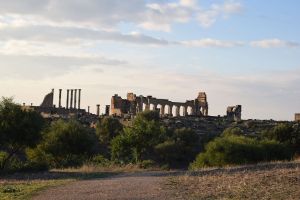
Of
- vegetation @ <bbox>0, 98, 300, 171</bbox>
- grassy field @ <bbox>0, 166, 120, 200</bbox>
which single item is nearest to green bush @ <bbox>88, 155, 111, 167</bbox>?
vegetation @ <bbox>0, 98, 300, 171</bbox>

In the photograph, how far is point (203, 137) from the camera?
2478 inches

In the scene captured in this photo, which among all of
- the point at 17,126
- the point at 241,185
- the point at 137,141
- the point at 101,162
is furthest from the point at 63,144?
the point at 241,185

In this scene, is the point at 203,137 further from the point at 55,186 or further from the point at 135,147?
the point at 55,186

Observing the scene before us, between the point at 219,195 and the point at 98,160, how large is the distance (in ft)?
73.3

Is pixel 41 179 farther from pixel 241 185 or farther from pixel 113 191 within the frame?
pixel 241 185

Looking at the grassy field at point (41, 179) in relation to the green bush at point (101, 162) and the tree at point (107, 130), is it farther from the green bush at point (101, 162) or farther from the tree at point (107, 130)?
the tree at point (107, 130)

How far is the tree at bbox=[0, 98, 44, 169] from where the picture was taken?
34.6 m

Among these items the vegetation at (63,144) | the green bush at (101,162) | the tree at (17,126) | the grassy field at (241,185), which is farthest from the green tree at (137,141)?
the grassy field at (241,185)

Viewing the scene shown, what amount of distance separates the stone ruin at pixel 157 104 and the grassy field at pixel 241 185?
257 feet

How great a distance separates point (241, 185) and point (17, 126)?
19954 mm

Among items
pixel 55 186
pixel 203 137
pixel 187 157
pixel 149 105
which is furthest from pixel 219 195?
pixel 149 105

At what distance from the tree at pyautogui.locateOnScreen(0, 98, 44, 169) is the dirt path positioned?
46.0ft

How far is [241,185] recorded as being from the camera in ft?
58.6

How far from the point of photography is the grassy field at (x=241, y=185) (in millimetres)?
16062
